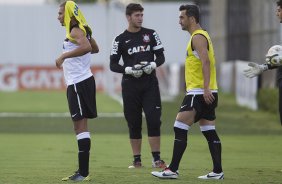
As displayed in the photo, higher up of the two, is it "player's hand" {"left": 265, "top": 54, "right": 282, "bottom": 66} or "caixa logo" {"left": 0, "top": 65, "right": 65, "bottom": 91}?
"player's hand" {"left": 265, "top": 54, "right": 282, "bottom": 66}

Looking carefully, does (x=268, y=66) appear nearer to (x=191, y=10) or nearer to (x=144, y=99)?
(x=191, y=10)

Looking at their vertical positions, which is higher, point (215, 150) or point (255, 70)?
point (255, 70)

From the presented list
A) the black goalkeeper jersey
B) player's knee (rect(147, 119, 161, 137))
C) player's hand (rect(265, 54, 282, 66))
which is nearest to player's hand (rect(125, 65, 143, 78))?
the black goalkeeper jersey

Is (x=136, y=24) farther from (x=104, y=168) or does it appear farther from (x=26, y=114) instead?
(x=26, y=114)

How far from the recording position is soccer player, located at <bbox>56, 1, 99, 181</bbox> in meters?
12.6

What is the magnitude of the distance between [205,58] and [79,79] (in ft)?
5.03

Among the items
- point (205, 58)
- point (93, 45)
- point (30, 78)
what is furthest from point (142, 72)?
point (30, 78)

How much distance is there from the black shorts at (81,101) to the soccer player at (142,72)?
73.5 inches

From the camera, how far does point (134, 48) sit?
48.0 ft

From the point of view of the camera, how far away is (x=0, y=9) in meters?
64.1

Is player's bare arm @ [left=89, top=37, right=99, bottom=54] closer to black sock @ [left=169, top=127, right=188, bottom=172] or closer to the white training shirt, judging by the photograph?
the white training shirt

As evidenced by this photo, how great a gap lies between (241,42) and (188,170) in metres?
34.5

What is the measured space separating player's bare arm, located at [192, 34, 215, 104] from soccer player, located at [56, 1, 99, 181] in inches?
50.5

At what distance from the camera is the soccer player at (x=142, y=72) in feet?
47.9
